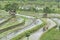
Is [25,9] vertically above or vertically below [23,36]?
below

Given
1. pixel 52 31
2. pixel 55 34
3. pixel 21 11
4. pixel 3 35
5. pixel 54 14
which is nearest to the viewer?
pixel 3 35

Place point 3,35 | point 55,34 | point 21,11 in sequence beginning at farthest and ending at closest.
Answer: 1. point 21,11
2. point 55,34
3. point 3,35

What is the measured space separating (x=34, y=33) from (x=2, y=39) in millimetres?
2980

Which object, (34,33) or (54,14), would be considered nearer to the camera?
(34,33)

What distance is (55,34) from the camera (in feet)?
46.2

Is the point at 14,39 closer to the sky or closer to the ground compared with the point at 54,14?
closer to the sky

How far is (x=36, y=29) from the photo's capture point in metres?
15.8

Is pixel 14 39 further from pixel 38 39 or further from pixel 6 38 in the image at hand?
pixel 38 39

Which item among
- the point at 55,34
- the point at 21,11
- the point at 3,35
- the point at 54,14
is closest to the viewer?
the point at 3,35

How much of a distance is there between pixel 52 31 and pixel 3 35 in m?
3.51

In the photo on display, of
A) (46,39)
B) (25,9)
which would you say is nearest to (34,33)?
(46,39)

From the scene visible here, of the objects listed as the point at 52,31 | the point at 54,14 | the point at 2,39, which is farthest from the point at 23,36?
the point at 54,14

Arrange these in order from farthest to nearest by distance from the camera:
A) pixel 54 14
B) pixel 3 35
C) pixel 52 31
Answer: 1. pixel 54 14
2. pixel 52 31
3. pixel 3 35

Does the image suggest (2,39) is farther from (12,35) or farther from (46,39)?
(46,39)
